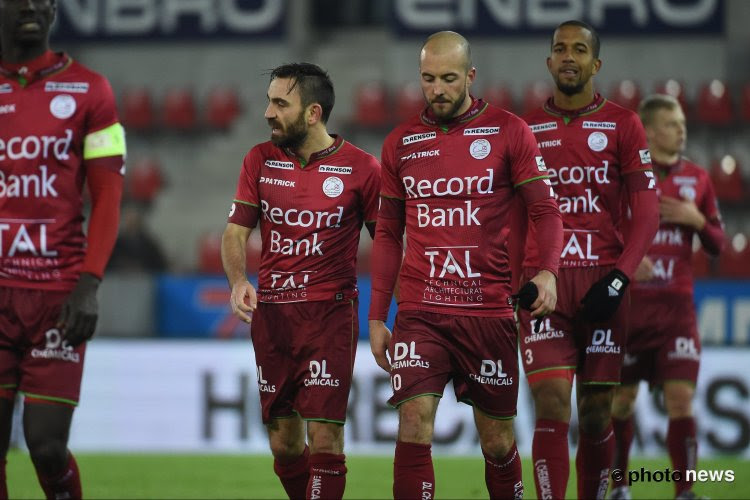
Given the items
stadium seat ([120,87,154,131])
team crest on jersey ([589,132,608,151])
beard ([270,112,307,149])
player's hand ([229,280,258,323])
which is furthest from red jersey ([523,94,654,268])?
stadium seat ([120,87,154,131])

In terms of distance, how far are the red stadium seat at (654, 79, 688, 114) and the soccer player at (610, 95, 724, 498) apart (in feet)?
25.9

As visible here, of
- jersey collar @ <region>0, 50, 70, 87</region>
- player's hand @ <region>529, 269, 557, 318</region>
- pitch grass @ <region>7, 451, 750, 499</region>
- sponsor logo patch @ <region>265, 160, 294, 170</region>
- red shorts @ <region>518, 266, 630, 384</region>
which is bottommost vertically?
pitch grass @ <region>7, 451, 750, 499</region>

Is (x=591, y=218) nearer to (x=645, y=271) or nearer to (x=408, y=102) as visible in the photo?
(x=645, y=271)

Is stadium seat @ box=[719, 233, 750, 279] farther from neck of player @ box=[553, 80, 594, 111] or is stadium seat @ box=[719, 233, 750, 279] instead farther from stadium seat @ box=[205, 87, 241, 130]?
neck of player @ box=[553, 80, 594, 111]

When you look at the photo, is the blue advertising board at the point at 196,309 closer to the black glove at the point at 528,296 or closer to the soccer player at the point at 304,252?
the soccer player at the point at 304,252

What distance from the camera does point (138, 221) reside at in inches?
580

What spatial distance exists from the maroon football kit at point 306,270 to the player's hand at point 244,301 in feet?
1.10

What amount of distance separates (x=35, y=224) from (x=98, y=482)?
13.1ft

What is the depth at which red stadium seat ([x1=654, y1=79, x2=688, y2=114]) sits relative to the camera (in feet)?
49.3

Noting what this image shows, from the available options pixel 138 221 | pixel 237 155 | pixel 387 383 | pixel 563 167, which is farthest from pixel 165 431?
pixel 237 155

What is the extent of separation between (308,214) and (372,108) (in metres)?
10.4

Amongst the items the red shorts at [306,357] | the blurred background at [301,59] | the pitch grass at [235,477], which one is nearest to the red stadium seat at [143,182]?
the blurred background at [301,59]

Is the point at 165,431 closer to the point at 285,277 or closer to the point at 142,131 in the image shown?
the point at 285,277
